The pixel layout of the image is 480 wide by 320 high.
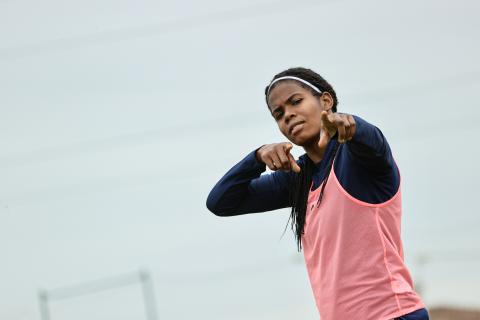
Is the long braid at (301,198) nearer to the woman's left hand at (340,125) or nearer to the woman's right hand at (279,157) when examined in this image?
the woman's right hand at (279,157)

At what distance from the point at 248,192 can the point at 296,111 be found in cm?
70

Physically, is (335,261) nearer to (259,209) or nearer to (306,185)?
(306,185)

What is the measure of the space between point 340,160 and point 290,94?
1.31 ft

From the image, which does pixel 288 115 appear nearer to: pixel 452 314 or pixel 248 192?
pixel 248 192

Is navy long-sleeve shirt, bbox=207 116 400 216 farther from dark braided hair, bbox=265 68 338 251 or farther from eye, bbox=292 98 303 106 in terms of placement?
eye, bbox=292 98 303 106

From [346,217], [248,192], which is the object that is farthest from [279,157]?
[248,192]

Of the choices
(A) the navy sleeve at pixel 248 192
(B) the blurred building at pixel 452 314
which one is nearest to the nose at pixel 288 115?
(A) the navy sleeve at pixel 248 192

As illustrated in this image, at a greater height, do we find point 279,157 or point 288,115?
point 288,115

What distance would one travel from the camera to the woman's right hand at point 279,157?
5363mm

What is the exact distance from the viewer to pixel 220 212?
625cm

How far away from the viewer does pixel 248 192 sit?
6.16 metres

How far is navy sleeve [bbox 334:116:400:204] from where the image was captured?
5.24 meters

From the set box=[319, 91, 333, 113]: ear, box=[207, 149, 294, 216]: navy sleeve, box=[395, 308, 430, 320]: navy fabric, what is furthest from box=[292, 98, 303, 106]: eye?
box=[395, 308, 430, 320]: navy fabric

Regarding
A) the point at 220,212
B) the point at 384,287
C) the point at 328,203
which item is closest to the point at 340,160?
the point at 328,203
